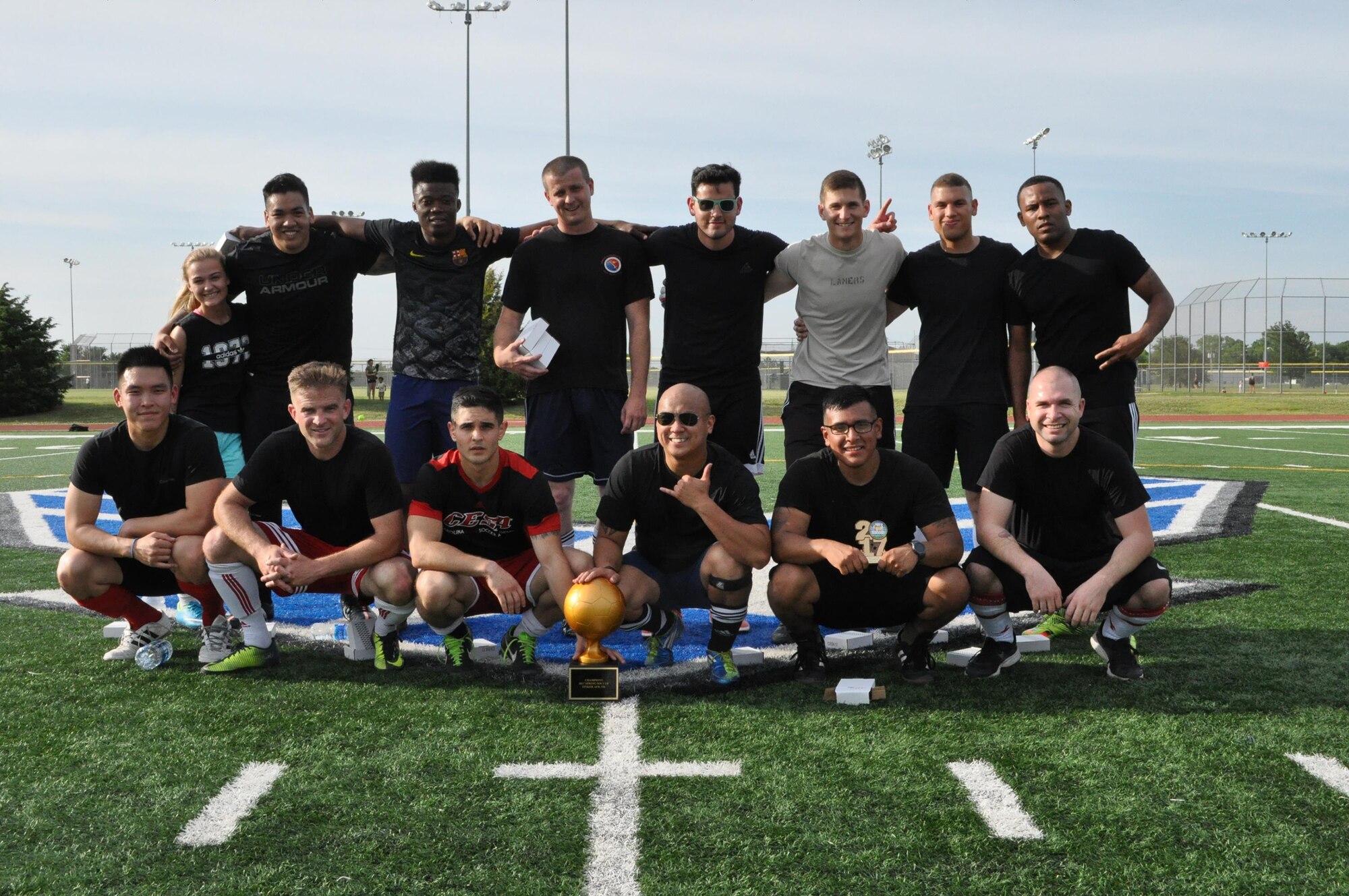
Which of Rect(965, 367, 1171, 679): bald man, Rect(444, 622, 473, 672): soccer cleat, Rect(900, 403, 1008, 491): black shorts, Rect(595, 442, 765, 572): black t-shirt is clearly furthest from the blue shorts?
Rect(965, 367, 1171, 679): bald man

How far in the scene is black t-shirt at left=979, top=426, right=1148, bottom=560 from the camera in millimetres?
4285

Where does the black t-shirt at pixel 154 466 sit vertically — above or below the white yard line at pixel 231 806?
above

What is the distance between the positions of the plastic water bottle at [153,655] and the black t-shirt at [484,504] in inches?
48.1

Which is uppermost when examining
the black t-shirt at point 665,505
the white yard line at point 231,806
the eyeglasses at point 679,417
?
the eyeglasses at point 679,417

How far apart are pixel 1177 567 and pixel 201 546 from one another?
555 cm

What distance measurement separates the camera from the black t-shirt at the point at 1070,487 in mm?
4285

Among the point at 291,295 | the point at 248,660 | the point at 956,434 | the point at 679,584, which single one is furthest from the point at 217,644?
the point at 956,434

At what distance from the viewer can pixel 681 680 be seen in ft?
14.0

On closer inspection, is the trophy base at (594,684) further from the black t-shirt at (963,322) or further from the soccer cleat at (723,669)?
the black t-shirt at (963,322)

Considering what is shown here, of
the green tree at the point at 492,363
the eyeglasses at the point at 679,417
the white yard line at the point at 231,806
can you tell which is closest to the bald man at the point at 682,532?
the eyeglasses at the point at 679,417

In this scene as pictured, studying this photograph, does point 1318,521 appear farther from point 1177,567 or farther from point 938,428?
point 938,428

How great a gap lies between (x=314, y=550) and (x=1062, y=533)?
10.6ft

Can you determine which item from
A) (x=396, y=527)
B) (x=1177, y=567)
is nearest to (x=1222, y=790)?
(x=396, y=527)

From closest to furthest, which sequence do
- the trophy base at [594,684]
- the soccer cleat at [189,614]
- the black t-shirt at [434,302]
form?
the trophy base at [594,684], the soccer cleat at [189,614], the black t-shirt at [434,302]
